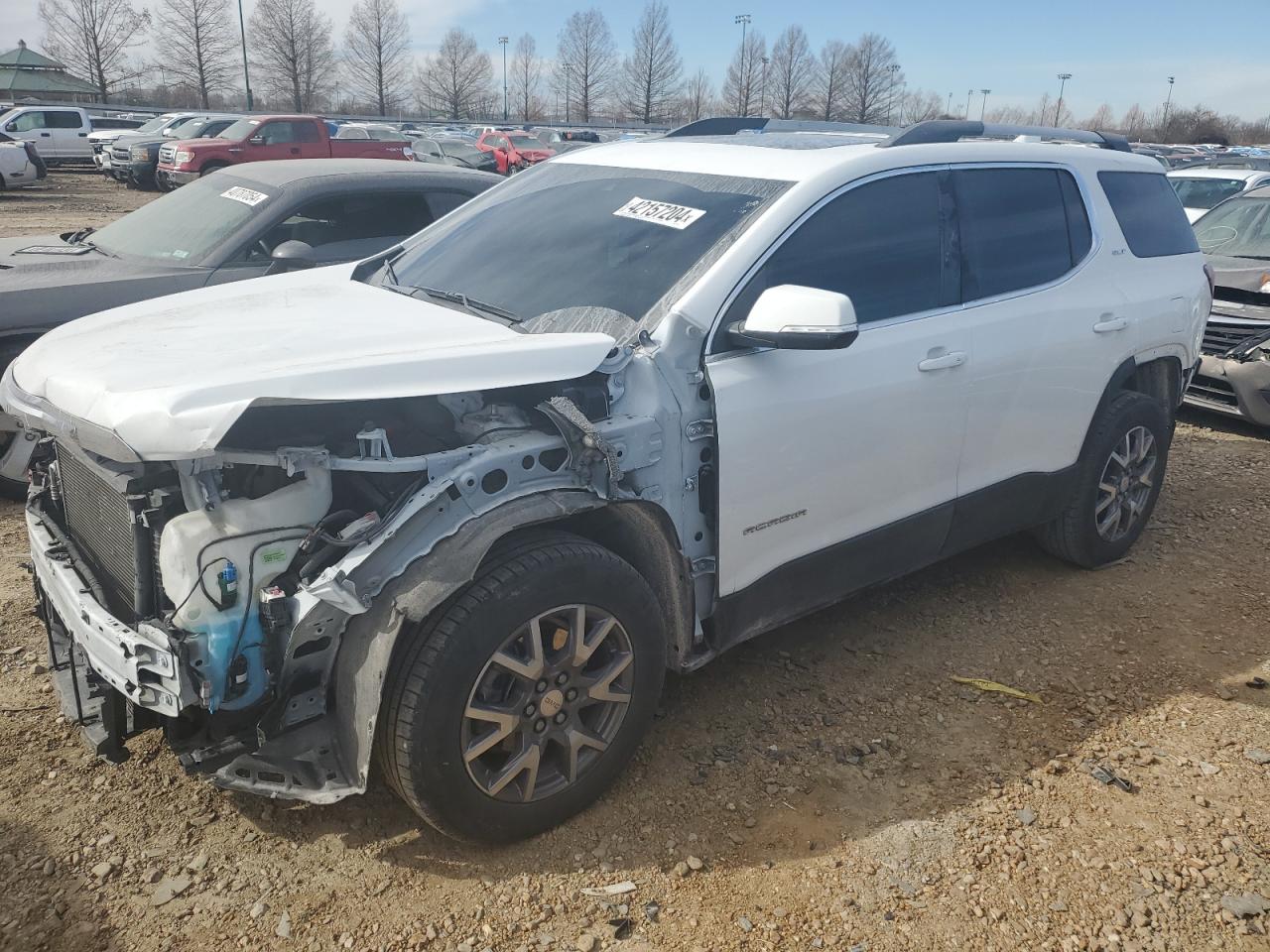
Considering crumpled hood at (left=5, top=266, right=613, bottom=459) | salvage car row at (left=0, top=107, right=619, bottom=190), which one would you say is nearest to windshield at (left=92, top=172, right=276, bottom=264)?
crumpled hood at (left=5, top=266, right=613, bottom=459)

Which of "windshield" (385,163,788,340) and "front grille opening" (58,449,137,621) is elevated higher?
"windshield" (385,163,788,340)

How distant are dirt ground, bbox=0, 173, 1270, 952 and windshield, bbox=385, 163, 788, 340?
1476 mm

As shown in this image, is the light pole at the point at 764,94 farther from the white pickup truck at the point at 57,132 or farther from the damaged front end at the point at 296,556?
the damaged front end at the point at 296,556

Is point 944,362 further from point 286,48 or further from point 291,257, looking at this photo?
point 286,48

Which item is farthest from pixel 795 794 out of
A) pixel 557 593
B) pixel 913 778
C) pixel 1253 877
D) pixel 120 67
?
pixel 120 67

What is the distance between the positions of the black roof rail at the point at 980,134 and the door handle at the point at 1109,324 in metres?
0.91

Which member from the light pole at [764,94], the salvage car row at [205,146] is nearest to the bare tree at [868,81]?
the light pole at [764,94]

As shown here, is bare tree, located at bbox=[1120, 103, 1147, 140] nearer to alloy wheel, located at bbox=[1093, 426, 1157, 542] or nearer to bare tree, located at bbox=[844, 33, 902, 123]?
bare tree, located at bbox=[844, 33, 902, 123]

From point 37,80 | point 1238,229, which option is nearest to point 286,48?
point 37,80

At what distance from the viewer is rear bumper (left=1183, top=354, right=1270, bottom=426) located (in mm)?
6863

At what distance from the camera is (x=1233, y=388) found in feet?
23.0

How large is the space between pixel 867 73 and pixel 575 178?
272ft

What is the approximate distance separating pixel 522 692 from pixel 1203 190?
1329cm

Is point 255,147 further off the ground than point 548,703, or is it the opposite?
point 255,147
